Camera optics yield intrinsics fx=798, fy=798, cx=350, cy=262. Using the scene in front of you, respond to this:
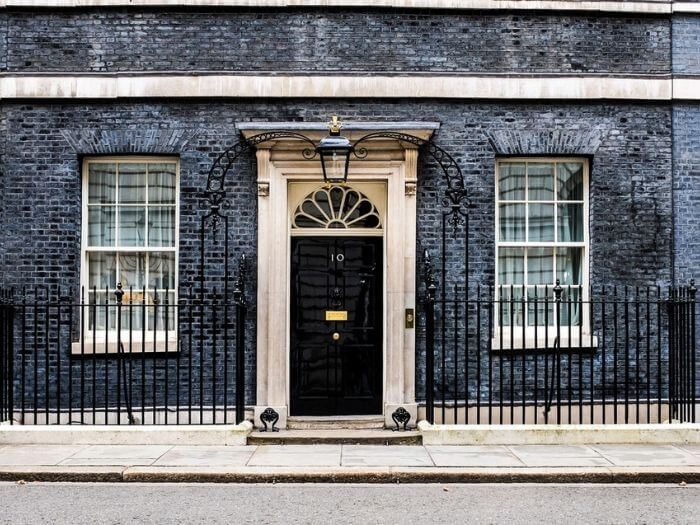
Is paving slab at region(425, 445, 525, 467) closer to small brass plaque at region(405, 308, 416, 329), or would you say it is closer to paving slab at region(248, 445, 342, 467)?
paving slab at region(248, 445, 342, 467)

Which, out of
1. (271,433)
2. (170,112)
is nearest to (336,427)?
(271,433)

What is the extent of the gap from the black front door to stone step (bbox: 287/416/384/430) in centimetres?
14

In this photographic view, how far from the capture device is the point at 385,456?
26.5 ft

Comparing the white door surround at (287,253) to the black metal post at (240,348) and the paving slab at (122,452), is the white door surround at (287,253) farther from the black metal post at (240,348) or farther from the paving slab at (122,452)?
the paving slab at (122,452)

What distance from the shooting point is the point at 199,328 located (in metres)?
9.68

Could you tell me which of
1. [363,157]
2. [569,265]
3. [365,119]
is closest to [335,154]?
[363,157]

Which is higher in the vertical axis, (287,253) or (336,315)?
(287,253)

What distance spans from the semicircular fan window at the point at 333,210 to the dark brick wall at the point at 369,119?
63cm

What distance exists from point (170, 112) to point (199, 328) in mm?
2665

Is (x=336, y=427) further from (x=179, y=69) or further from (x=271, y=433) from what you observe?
(x=179, y=69)

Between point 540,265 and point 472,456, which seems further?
point 540,265

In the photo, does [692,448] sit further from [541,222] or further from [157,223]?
[157,223]

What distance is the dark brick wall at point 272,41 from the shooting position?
9766 millimetres

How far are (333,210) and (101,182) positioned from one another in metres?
2.91
